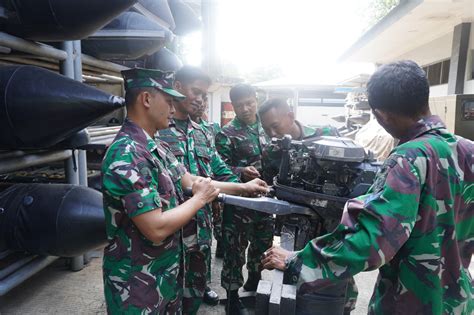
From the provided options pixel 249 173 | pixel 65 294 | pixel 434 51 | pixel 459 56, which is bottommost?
pixel 65 294

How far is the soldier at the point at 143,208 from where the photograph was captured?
1483mm

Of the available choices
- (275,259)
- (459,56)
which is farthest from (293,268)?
(459,56)

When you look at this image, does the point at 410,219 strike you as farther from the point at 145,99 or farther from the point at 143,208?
the point at 145,99

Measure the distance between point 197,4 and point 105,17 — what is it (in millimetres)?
9758

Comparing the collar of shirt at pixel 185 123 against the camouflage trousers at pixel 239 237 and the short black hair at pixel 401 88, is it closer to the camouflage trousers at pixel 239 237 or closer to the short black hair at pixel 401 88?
the camouflage trousers at pixel 239 237

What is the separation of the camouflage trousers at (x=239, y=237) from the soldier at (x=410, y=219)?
159 centimetres

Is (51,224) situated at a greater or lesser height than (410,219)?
lesser

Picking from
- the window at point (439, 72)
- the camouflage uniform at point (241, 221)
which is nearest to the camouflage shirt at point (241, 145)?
the camouflage uniform at point (241, 221)

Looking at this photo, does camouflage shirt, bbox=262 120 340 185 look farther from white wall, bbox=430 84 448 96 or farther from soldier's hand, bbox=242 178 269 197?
white wall, bbox=430 84 448 96

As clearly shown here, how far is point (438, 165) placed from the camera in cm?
112

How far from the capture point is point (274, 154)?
87.7 inches

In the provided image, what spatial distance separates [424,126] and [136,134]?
1.16 m

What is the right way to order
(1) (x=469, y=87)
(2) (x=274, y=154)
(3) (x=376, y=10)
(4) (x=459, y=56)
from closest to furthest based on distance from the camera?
(2) (x=274, y=154) < (1) (x=469, y=87) < (4) (x=459, y=56) < (3) (x=376, y=10)

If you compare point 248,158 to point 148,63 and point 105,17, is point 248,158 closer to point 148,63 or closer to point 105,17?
point 105,17
